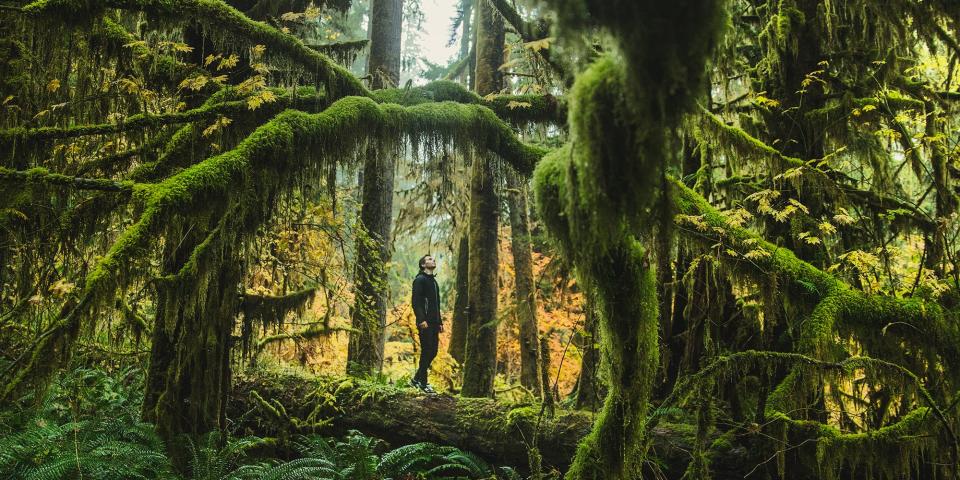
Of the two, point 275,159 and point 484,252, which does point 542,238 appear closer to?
point 275,159

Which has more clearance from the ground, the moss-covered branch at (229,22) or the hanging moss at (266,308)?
the moss-covered branch at (229,22)

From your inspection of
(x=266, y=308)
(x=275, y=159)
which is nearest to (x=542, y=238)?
(x=275, y=159)

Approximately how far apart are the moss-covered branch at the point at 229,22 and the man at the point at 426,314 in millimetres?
4908

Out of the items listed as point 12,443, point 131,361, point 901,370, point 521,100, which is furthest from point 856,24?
point 131,361

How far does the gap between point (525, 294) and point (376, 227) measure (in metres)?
3.42

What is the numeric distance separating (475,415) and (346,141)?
4024 mm

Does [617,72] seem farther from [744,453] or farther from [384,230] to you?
[384,230]

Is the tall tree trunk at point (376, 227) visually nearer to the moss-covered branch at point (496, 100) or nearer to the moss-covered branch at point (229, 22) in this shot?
the moss-covered branch at point (496, 100)

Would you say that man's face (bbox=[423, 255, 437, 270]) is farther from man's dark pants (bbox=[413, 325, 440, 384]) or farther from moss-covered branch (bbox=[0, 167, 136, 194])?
moss-covered branch (bbox=[0, 167, 136, 194])

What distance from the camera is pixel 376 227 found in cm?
1060

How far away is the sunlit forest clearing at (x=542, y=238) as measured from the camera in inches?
126

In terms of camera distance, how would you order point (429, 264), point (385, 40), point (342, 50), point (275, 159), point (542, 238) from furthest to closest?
1. point (385, 40)
2. point (429, 264)
3. point (342, 50)
4. point (275, 159)
5. point (542, 238)

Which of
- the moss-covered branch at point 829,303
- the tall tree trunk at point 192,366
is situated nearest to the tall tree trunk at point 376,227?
the tall tree trunk at point 192,366

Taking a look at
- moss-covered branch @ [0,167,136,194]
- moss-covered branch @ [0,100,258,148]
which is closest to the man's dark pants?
moss-covered branch @ [0,100,258,148]
